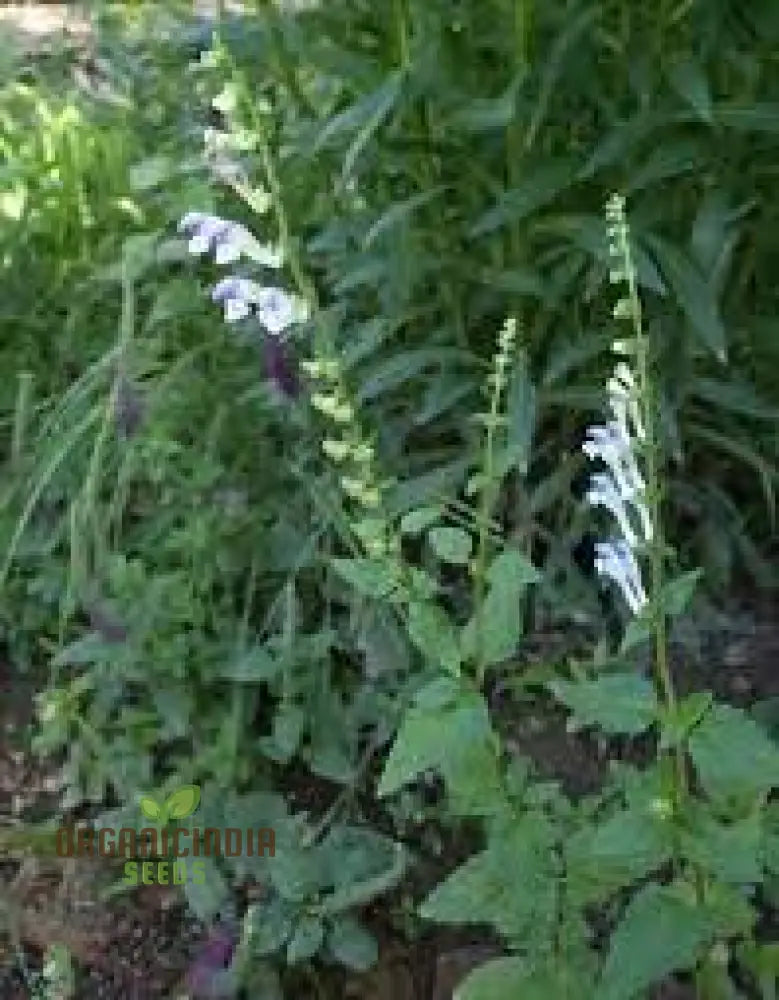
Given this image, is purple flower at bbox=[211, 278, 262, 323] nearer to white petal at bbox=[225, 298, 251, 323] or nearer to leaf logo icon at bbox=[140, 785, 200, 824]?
white petal at bbox=[225, 298, 251, 323]

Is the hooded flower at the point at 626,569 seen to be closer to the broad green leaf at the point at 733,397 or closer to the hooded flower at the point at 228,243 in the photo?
the hooded flower at the point at 228,243

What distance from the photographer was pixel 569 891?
189cm

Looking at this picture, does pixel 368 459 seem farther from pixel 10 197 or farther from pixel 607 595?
pixel 10 197

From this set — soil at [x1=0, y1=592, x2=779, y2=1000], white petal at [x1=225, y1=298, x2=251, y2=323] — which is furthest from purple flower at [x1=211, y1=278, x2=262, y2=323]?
soil at [x1=0, y1=592, x2=779, y2=1000]

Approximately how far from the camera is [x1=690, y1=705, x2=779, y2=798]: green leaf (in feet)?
5.60

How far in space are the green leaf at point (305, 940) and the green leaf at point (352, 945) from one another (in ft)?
0.06

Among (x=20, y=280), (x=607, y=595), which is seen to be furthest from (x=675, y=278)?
(x=20, y=280)

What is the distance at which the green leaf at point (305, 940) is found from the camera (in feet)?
7.72

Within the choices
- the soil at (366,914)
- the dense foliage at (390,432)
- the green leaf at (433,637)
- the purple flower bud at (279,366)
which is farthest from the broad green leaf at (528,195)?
the green leaf at (433,637)

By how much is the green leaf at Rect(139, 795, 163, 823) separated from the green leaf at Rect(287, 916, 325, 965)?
248 mm

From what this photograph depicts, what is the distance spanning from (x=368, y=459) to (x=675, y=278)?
820 millimetres

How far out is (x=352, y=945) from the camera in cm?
237

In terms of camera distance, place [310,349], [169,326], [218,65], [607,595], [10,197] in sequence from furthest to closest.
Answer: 1. [10,197]
2. [169,326]
3. [310,349]
4. [607,595]
5. [218,65]

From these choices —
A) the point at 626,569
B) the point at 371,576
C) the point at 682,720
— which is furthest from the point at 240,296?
the point at 682,720
